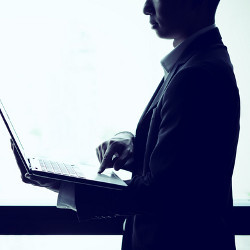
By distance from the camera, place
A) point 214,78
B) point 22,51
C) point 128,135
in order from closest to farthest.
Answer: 1. point 214,78
2. point 128,135
3. point 22,51

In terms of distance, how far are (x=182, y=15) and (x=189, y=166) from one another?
0.37 metres

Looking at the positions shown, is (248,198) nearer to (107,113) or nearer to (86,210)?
(107,113)

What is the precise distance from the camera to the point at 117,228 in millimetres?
1309

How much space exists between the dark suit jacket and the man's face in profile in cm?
10

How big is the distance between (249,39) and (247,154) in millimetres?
449

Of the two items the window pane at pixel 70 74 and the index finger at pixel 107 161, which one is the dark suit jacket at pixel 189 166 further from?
the window pane at pixel 70 74

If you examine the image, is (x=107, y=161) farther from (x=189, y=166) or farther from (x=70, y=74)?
(x=70, y=74)

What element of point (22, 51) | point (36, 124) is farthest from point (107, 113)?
point (22, 51)

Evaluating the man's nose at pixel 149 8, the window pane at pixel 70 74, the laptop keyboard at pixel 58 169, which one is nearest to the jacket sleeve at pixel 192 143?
the laptop keyboard at pixel 58 169

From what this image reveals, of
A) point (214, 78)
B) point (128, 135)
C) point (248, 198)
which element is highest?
point (214, 78)

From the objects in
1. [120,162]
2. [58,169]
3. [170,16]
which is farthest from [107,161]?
[170,16]

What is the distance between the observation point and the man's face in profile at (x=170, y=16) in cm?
76

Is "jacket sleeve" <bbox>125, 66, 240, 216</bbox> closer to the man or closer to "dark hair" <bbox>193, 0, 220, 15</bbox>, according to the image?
the man

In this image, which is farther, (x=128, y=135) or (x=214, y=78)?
(x=128, y=135)
